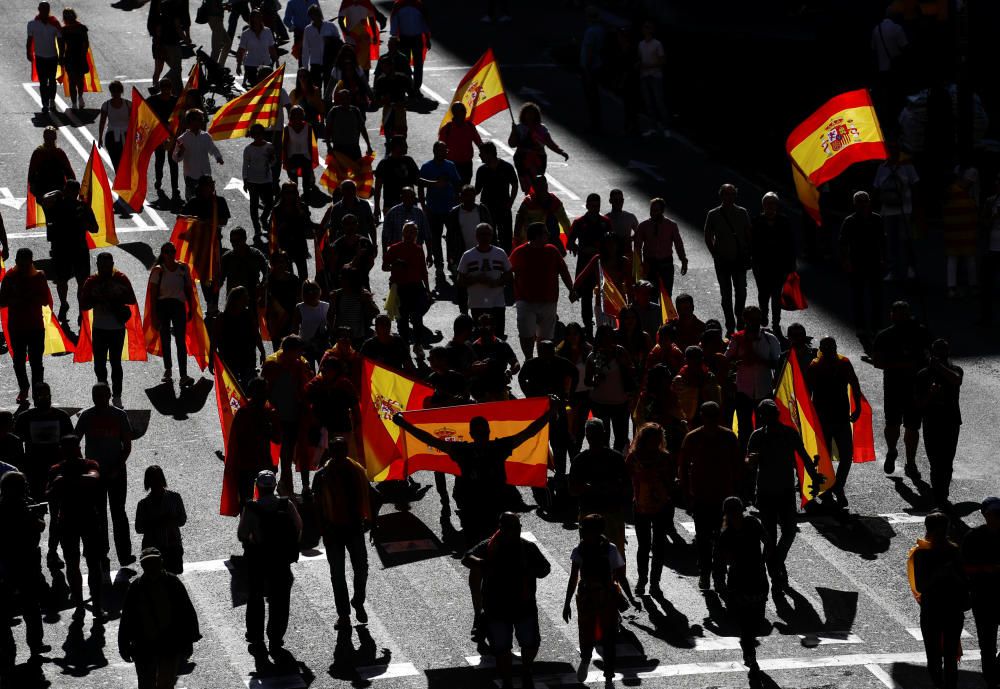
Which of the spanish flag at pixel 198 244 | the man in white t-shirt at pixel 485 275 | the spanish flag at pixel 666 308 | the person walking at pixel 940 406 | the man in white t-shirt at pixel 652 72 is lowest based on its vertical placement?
the person walking at pixel 940 406

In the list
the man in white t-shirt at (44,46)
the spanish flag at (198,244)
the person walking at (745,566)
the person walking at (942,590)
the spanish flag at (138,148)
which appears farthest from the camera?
the man in white t-shirt at (44,46)

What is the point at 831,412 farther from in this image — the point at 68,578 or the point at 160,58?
the point at 160,58

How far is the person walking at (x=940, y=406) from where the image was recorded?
2066 centimetres

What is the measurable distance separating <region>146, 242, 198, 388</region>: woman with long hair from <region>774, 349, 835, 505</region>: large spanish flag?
7569 mm

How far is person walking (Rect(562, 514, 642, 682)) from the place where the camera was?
1617 centimetres

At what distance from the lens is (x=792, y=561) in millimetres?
19312

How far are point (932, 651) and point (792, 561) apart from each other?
3.06m

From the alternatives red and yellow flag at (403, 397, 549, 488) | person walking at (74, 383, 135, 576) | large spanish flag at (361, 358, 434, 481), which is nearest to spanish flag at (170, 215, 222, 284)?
large spanish flag at (361, 358, 434, 481)

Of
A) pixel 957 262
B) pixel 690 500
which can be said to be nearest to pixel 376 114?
pixel 957 262

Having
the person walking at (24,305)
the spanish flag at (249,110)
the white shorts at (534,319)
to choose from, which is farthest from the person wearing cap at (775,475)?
the spanish flag at (249,110)

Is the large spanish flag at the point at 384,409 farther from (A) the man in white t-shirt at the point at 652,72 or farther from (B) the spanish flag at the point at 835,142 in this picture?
(A) the man in white t-shirt at the point at 652,72

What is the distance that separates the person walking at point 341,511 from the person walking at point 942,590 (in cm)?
454

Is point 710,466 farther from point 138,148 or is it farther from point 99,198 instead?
point 138,148

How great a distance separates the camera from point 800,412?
2016 cm
